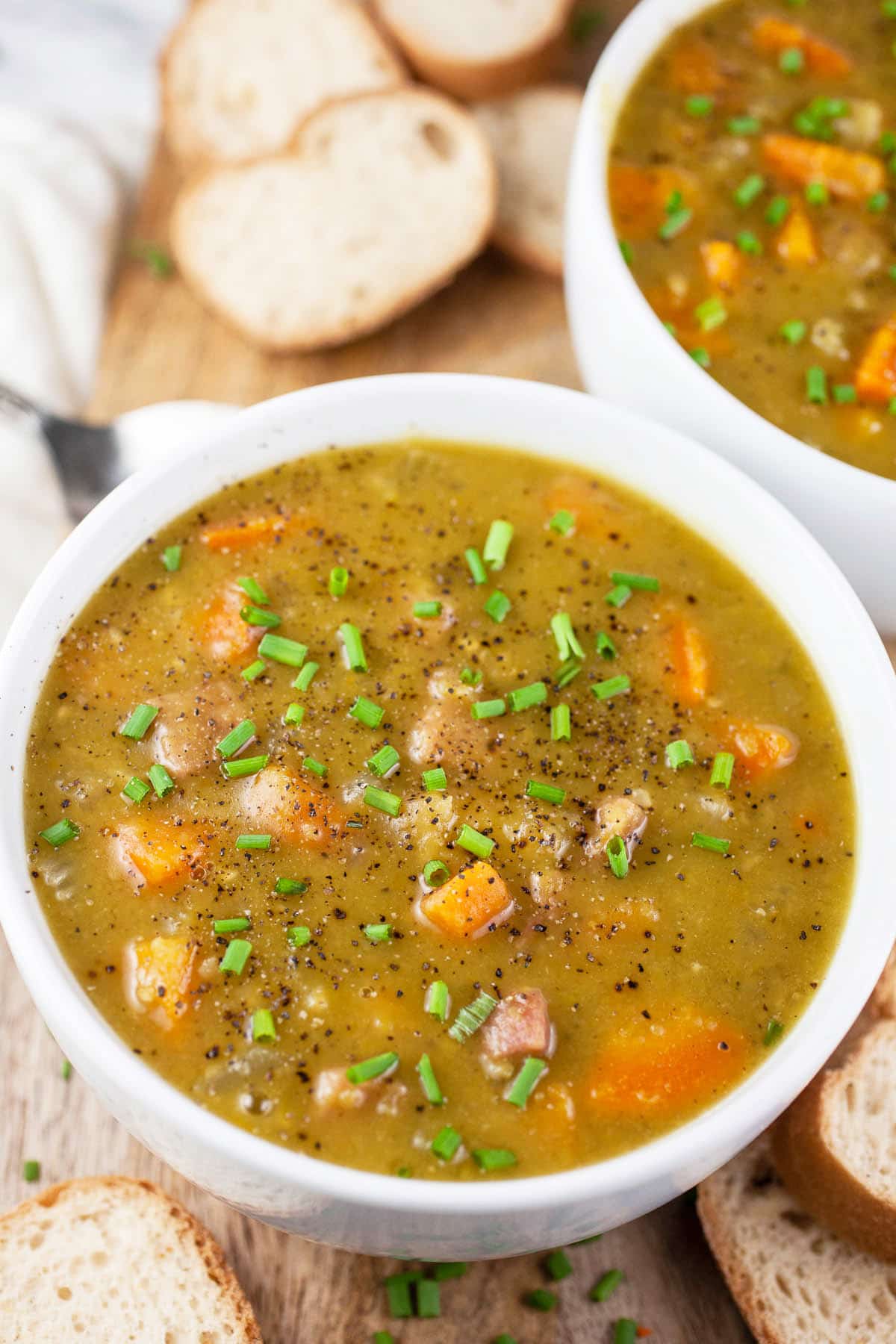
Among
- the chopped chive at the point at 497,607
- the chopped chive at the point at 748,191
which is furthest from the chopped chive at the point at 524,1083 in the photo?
the chopped chive at the point at 748,191

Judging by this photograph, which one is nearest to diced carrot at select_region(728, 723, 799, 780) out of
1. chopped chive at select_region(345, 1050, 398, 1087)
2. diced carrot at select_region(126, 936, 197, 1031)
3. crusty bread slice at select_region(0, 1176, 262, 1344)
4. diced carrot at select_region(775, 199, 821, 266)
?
chopped chive at select_region(345, 1050, 398, 1087)

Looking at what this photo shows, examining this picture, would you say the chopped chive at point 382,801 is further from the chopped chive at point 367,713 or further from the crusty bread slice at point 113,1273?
the crusty bread slice at point 113,1273

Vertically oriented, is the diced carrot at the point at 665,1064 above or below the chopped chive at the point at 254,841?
below

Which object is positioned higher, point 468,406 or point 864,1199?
point 468,406

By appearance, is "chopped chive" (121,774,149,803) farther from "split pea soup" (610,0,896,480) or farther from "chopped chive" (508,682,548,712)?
"split pea soup" (610,0,896,480)

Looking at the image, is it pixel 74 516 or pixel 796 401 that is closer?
pixel 796 401

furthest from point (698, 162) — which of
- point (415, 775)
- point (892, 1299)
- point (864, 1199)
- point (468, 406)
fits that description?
point (892, 1299)

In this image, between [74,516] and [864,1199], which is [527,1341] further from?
[74,516]

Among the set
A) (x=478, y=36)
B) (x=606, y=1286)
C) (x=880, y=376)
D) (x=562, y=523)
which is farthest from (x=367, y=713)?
(x=478, y=36)

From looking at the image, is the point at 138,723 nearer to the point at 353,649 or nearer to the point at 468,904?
the point at 353,649
